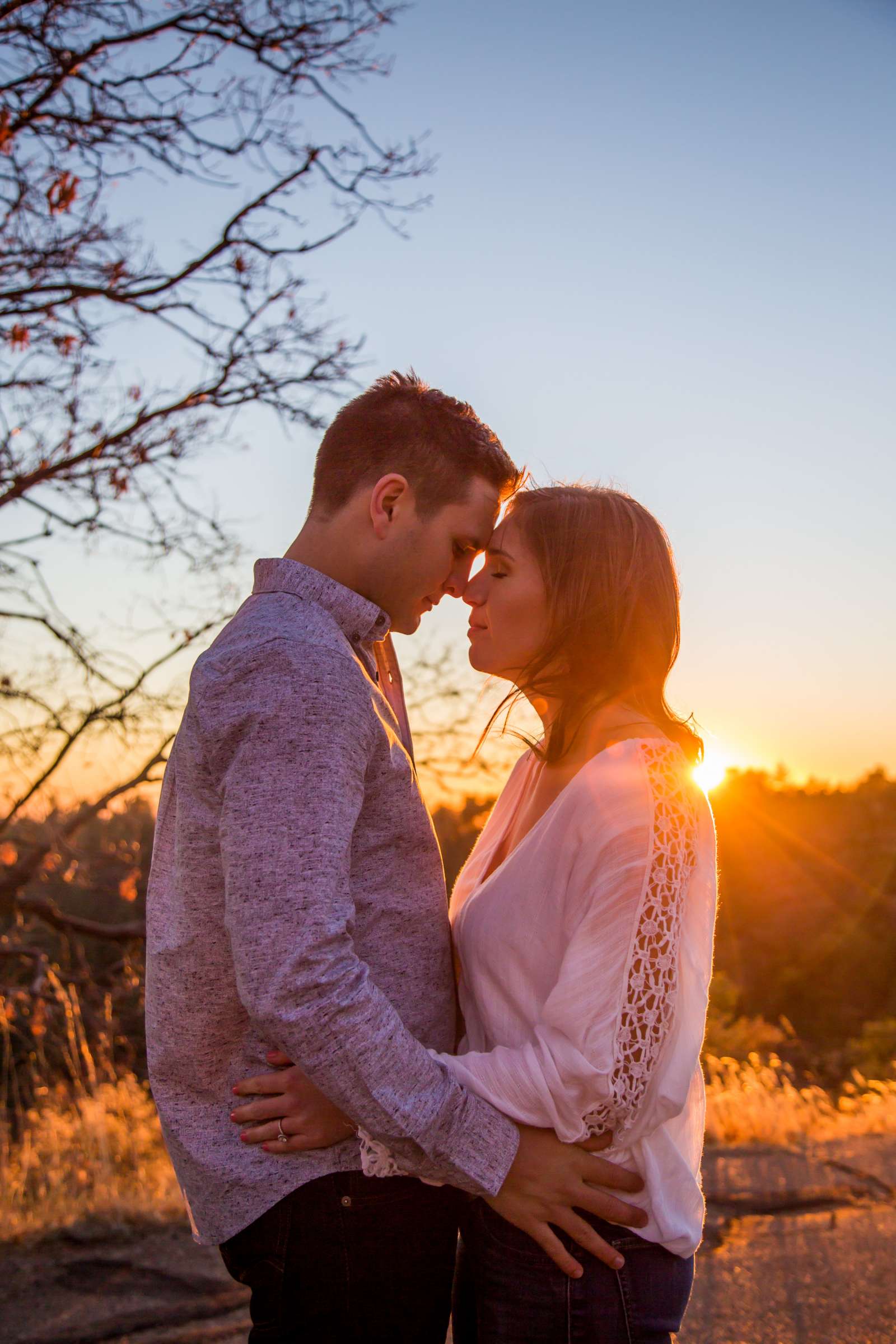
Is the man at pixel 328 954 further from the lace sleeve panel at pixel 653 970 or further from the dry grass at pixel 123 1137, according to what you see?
the dry grass at pixel 123 1137

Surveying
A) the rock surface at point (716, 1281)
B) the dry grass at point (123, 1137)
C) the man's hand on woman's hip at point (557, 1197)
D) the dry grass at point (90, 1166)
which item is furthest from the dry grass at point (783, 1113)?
the man's hand on woman's hip at point (557, 1197)

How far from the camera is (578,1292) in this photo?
1424 mm

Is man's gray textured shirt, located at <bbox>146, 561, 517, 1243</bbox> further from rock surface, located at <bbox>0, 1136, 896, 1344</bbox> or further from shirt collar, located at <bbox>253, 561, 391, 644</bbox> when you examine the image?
rock surface, located at <bbox>0, 1136, 896, 1344</bbox>

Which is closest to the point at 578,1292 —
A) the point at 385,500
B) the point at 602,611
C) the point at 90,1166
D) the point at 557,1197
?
the point at 557,1197

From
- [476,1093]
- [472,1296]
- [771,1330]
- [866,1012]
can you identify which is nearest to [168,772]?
[476,1093]

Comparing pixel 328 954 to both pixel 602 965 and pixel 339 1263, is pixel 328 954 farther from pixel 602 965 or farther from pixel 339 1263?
pixel 339 1263

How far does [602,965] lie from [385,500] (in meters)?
0.84

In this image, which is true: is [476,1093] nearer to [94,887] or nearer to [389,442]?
[389,442]

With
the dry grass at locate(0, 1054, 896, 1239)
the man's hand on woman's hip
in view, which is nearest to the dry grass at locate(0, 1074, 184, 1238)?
the dry grass at locate(0, 1054, 896, 1239)

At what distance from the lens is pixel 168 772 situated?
154 centimetres

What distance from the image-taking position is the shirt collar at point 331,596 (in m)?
1.59

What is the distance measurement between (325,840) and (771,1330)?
2119 millimetres

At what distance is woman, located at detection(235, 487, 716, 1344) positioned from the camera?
4.64 feet

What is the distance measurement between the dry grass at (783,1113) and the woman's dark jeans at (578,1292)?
291 cm
